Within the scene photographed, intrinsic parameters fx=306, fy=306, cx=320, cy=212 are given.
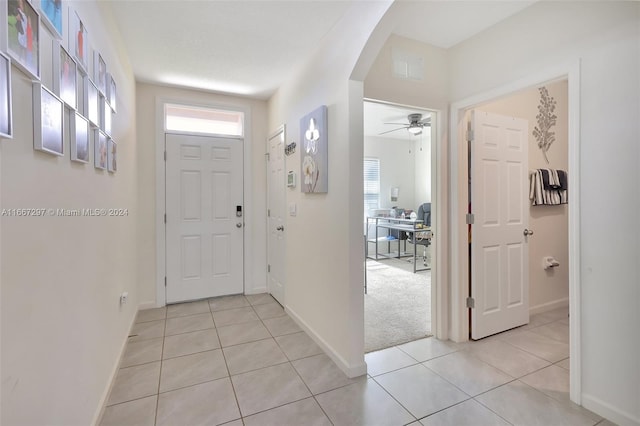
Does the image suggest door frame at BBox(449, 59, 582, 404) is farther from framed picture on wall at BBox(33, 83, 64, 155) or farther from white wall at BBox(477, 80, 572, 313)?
framed picture on wall at BBox(33, 83, 64, 155)

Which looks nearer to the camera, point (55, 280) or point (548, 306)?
point (55, 280)

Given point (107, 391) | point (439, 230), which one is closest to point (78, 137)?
point (107, 391)

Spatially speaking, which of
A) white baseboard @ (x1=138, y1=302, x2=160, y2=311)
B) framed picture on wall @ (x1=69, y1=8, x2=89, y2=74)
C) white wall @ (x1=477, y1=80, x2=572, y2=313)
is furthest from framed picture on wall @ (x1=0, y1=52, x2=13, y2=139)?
white wall @ (x1=477, y1=80, x2=572, y2=313)

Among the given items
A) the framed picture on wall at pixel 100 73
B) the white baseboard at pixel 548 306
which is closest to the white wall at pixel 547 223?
the white baseboard at pixel 548 306

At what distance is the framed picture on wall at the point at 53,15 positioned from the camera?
1059 millimetres

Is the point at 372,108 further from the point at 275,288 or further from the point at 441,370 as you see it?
the point at 441,370

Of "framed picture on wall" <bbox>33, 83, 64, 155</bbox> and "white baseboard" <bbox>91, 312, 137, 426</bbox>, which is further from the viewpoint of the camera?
"white baseboard" <bbox>91, 312, 137, 426</bbox>

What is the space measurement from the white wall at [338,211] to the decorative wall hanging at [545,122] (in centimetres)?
225

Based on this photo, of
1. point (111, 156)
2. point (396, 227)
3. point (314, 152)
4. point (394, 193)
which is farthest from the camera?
point (394, 193)

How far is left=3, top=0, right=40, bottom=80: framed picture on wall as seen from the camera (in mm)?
833

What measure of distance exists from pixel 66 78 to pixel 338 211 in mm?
1585

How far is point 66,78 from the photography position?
123 cm

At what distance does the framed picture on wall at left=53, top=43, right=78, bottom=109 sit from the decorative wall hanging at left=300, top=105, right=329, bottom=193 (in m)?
1.47

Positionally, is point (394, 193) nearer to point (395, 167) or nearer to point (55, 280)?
point (395, 167)
